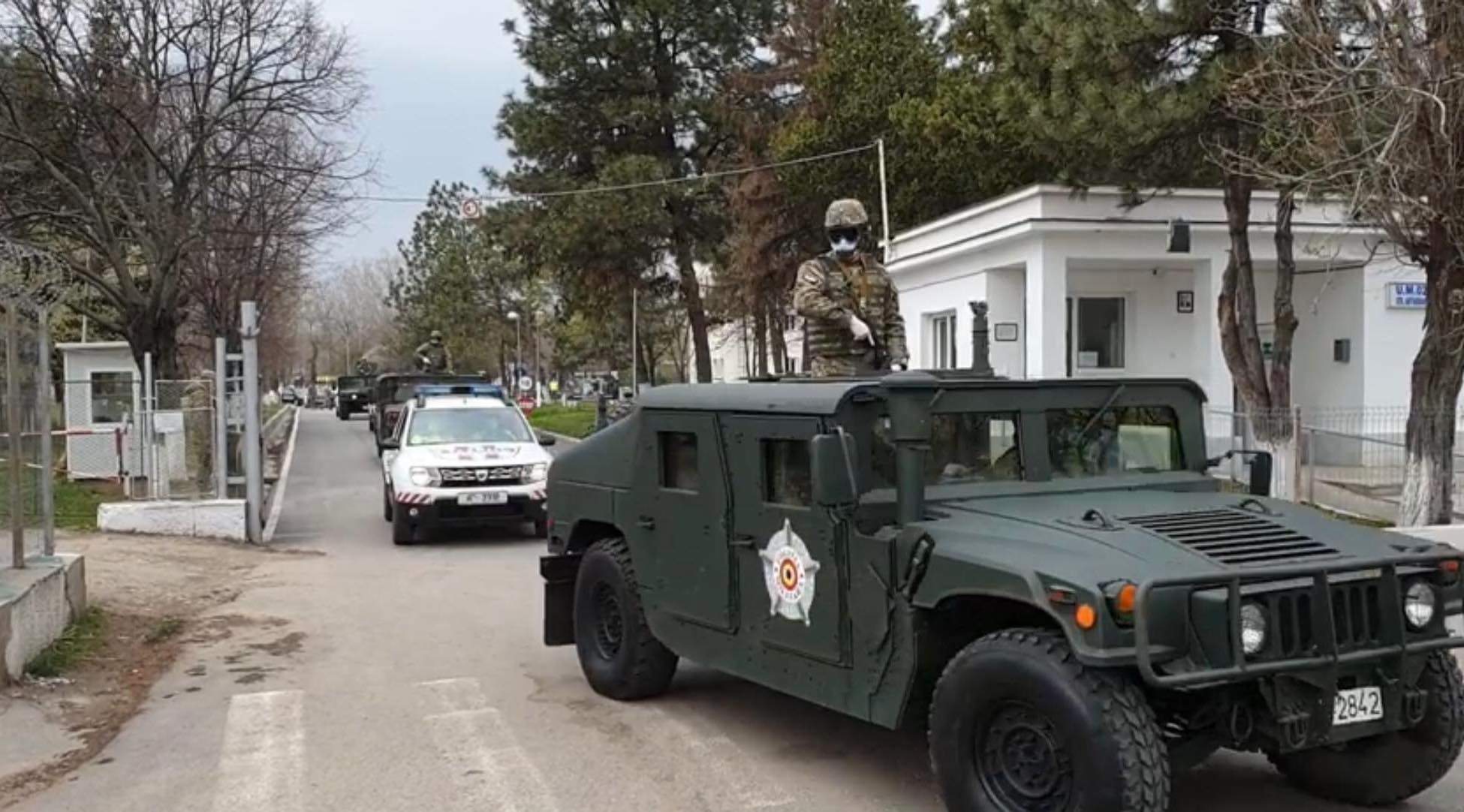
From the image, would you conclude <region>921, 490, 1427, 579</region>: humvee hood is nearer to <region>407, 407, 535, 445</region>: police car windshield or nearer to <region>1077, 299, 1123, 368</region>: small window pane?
<region>407, 407, 535, 445</region>: police car windshield

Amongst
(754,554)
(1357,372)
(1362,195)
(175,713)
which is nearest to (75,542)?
(175,713)

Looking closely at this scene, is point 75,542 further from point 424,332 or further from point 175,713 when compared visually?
point 424,332

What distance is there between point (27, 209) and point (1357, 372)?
20517 millimetres

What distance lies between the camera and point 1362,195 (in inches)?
465

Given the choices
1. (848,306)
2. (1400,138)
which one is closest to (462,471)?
(848,306)

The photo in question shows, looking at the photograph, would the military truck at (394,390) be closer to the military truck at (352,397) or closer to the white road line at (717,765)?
the white road line at (717,765)

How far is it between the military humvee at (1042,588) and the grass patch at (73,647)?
3825mm

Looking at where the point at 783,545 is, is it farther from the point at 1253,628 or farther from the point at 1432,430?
the point at 1432,430

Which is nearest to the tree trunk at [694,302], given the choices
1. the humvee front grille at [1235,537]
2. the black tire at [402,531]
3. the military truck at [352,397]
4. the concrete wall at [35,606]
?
the black tire at [402,531]

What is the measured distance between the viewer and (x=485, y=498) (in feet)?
48.1

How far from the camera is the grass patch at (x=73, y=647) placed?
25.8ft

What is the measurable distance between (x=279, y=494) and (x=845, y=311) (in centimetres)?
1606

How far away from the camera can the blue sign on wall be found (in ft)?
65.5

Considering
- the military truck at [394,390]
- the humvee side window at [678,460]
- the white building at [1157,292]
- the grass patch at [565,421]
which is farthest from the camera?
the grass patch at [565,421]
